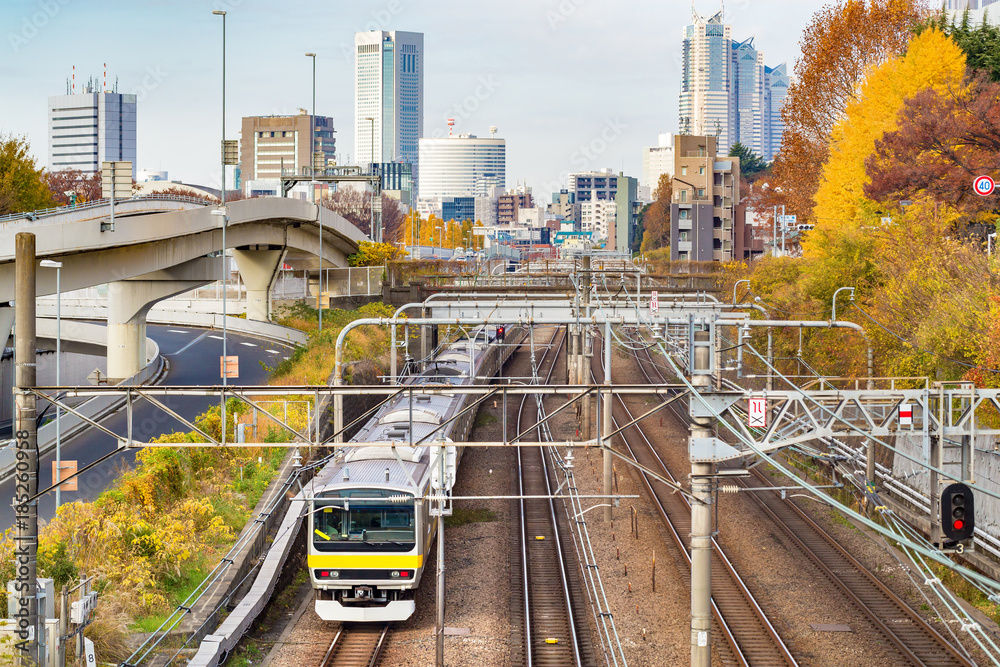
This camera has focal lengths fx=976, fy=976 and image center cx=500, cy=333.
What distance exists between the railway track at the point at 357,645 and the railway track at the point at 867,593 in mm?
8653

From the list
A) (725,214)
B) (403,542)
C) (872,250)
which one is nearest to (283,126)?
(725,214)

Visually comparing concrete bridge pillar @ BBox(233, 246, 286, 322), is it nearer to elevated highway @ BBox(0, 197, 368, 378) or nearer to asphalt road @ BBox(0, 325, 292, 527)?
elevated highway @ BBox(0, 197, 368, 378)

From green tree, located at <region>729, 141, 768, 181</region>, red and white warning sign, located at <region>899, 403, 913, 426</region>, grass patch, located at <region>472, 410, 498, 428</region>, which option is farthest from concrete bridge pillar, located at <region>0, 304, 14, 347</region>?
green tree, located at <region>729, 141, 768, 181</region>

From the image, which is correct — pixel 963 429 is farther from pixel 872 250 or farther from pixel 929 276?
pixel 872 250

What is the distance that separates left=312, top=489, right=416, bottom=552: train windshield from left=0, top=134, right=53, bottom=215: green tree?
3869cm

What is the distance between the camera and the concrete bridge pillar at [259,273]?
160 feet

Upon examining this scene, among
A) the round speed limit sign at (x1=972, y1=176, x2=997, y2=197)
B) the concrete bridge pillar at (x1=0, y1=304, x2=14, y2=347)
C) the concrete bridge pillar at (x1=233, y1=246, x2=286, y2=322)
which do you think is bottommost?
the concrete bridge pillar at (x1=0, y1=304, x2=14, y2=347)

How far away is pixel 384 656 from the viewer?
1633cm

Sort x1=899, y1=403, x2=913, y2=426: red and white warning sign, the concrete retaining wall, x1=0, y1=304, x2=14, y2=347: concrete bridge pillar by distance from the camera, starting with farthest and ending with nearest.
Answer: x1=0, y1=304, x2=14, y2=347: concrete bridge pillar < the concrete retaining wall < x1=899, y1=403, x2=913, y2=426: red and white warning sign

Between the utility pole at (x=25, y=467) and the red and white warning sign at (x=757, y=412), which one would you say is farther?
the red and white warning sign at (x=757, y=412)

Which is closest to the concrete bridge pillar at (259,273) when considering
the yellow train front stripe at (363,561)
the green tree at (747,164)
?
the yellow train front stripe at (363,561)

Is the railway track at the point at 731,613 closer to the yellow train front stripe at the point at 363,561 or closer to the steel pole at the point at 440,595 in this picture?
the steel pole at the point at 440,595

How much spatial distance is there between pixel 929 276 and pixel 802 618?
12471mm

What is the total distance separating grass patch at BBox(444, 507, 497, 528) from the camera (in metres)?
24.8
